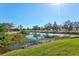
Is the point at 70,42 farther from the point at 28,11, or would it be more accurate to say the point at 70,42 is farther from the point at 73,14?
the point at 28,11

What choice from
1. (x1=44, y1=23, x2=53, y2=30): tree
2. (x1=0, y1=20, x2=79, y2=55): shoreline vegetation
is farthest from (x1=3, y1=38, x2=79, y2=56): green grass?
(x1=44, y1=23, x2=53, y2=30): tree

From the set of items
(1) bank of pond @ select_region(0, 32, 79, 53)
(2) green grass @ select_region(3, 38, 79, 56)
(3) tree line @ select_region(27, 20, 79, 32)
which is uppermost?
(3) tree line @ select_region(27, 20, 79, 32)

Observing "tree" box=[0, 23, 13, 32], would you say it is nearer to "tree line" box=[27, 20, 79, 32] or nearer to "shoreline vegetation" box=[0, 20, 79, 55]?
"shoreline vegetation" box=[0, 20, 79, 55]

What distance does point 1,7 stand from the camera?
7.14 feet

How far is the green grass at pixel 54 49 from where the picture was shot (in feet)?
7.00

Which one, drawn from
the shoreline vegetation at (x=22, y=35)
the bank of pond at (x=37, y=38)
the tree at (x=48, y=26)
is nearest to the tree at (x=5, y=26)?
the shoreline vegetation at (x=22, y=35)

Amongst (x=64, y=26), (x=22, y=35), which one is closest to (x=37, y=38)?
(x=22, y=35)

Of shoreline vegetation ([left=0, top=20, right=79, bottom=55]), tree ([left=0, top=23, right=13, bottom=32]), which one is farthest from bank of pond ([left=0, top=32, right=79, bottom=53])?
tree ([left=0, top=23, right=13, bottom=32])

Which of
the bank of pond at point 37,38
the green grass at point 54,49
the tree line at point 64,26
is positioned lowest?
the green grass at point 54,49

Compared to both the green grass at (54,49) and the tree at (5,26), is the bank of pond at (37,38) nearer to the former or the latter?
the green grass at (54,49)

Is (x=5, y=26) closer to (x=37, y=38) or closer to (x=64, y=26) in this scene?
(x=37, y=38)

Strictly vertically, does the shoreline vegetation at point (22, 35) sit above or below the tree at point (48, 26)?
below

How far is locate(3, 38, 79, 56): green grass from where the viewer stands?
2.13 m

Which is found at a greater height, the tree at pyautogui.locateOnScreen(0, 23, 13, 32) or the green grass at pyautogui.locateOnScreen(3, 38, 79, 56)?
the tree at pyautogui.locateOnScreen(0, 23, 13, 32)
